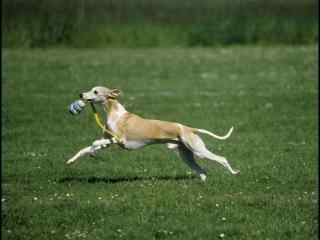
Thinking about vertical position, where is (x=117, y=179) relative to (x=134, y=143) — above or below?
below

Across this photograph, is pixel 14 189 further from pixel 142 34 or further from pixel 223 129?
pixel 142 34

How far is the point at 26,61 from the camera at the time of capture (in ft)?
100

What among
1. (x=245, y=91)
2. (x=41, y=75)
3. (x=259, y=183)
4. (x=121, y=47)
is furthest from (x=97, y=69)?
(x=259, y=183)

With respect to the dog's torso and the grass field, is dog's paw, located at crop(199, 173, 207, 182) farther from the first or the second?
the dog's torso

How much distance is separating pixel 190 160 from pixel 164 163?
139cm

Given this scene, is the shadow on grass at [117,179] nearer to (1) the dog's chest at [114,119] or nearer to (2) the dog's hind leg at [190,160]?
(2) the dog's hind leg at [190,160]

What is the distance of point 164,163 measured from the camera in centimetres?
1400

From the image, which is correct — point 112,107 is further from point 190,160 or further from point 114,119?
point 190,160

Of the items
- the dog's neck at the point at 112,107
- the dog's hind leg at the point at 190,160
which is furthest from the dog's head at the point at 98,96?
the dog's hind leg at the point at 190,160

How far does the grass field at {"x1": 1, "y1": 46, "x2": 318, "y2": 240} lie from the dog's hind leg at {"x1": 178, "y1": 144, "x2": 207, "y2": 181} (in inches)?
7.0

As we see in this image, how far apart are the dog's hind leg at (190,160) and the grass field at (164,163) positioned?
18 centimetres

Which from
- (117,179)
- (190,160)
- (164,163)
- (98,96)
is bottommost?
(164,163)

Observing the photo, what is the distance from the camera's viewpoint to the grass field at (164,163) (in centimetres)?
1037

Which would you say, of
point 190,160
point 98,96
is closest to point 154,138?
point 190,160
